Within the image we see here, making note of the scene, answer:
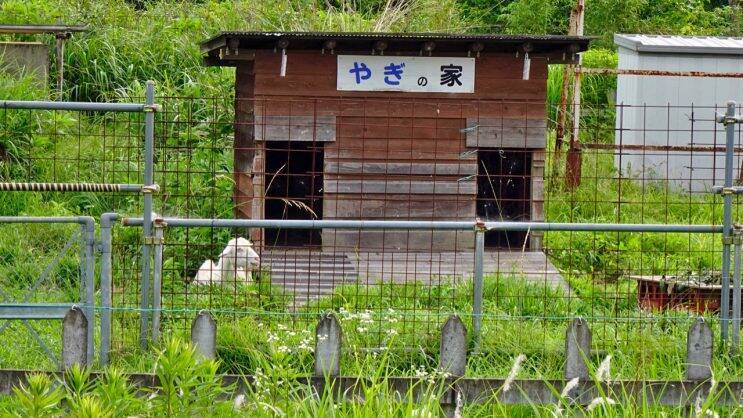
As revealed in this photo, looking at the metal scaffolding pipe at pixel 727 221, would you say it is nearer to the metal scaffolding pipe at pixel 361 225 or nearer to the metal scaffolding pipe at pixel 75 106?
the metal scaffolding pipe at pixel 361 225

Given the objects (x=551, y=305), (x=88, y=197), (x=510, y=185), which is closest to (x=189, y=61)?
(x=88, y=197)

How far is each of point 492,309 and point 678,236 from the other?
5.06m

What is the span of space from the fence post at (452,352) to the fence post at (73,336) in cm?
190

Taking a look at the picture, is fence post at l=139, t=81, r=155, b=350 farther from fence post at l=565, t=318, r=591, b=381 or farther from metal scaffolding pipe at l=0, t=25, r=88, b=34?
metal scaffolding pipe at l=0, t=25, r=88, b=34

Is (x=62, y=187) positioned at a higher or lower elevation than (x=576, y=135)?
lower

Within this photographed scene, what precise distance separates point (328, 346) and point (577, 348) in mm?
1344

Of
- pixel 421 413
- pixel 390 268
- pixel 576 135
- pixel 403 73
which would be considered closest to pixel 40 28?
pixel 403 73

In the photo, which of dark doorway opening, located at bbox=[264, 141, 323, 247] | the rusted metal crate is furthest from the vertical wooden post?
dark doorway opening, located at bbox=[264, 141, 323, 247]

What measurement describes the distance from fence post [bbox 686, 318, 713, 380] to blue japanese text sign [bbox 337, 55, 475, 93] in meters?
6.21

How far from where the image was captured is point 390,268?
11352 millimetres

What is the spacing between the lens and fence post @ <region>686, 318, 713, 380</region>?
6617 millimetres

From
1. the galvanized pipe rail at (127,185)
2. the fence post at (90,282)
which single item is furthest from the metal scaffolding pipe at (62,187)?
the fence post at (90,282)

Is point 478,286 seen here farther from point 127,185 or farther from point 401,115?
point 401,115

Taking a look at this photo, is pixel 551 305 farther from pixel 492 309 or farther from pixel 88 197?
pixel 88 197
